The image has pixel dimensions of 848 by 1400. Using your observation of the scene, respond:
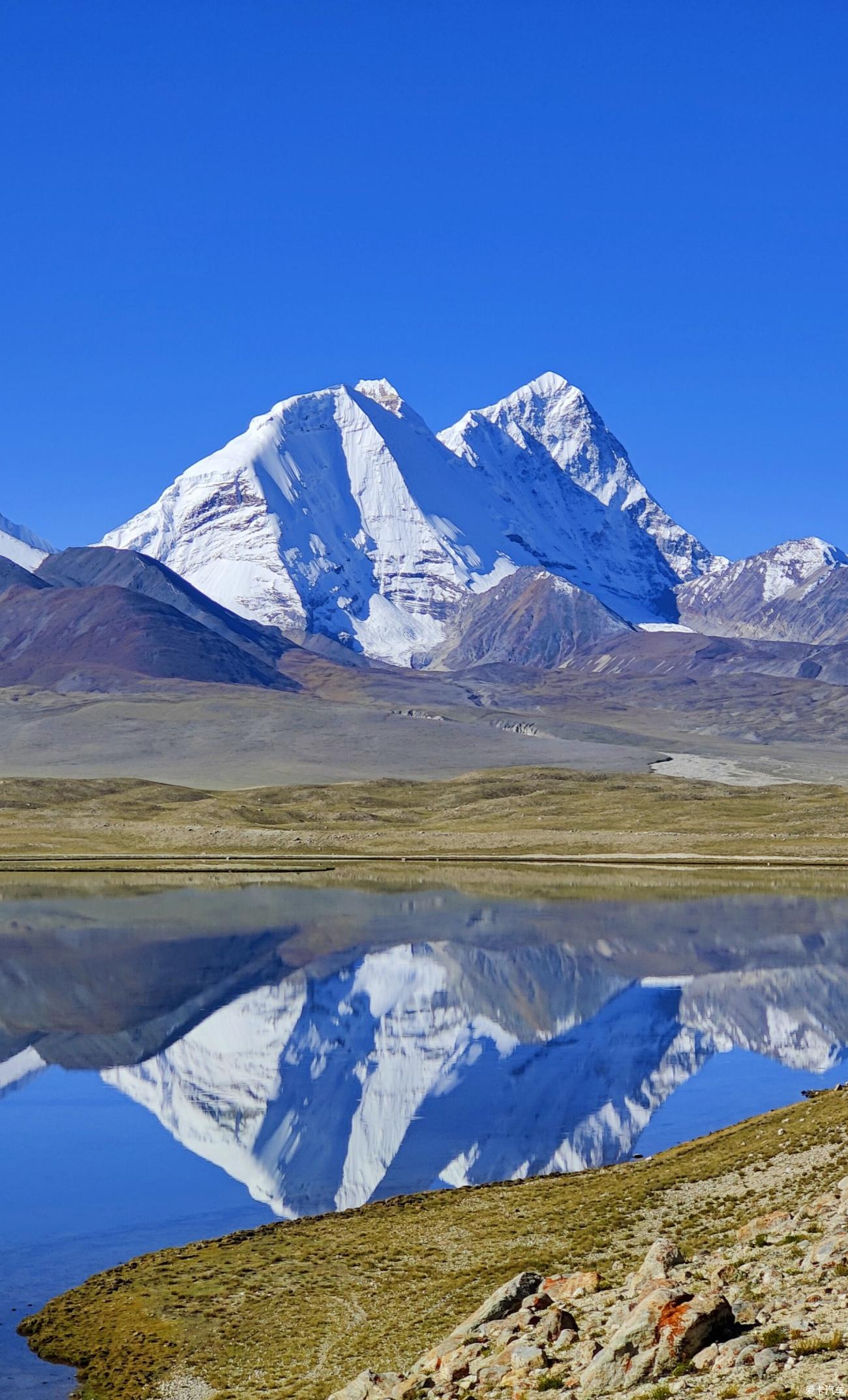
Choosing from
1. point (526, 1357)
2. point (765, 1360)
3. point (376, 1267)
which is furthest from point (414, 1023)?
point (765, 1360)

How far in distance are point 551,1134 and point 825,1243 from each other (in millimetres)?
19111

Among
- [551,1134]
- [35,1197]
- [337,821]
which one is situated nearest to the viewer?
[35,1197]

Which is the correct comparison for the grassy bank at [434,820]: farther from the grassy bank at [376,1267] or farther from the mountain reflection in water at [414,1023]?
the grassy bank at [376,1267]

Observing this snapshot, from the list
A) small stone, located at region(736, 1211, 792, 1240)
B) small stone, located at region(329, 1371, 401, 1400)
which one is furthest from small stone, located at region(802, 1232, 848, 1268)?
small stone, located at region(329, 1371, 401, 1400)

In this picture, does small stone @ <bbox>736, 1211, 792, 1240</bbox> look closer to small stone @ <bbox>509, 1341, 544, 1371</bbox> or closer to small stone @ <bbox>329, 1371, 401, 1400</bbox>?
small stone @ <bbox>509, 1341, 544, 1371</bbox>

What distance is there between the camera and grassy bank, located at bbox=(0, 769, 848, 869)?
123 m

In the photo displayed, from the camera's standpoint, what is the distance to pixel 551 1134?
36.6 m

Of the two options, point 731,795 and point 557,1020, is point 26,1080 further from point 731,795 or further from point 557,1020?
point 731,795

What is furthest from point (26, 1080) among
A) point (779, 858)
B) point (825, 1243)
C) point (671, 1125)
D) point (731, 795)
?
point (731, 795)

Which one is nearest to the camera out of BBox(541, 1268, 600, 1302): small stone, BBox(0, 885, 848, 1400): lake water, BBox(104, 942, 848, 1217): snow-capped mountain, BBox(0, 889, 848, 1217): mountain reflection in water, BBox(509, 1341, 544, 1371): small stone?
BBox(509, 1341, 544, 1371): small stone

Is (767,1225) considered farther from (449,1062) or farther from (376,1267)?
(449,1062)

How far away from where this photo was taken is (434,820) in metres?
152

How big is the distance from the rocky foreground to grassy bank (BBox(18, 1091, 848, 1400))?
2489 millimetres

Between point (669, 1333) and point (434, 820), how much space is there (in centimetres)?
13690
